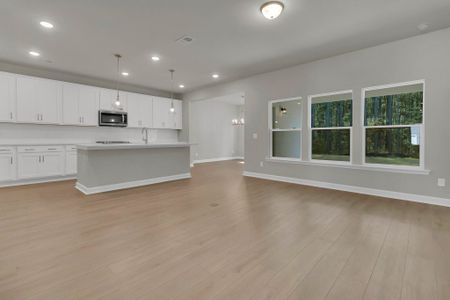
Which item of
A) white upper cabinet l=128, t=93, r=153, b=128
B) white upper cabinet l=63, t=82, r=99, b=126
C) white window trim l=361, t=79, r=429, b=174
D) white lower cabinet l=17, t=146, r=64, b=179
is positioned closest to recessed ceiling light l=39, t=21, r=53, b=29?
white upper cabinet l=63, t=82, r=99, b=126

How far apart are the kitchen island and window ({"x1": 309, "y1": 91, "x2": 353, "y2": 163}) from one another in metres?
3.35

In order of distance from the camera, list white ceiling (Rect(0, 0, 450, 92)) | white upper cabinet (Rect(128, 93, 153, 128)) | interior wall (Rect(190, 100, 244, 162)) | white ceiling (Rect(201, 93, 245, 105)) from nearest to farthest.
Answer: white ceiling (Rect(0, 0, 450, 92)), white upper cabinet (Rect(128, 93, 153, 128)), white ceiling (Rect(201, 93, 245, 105)), interior wall (Rect(190, 100, 244, 162))

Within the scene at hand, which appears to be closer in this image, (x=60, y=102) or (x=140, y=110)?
(x=60, y=102)

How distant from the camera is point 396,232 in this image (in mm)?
2520

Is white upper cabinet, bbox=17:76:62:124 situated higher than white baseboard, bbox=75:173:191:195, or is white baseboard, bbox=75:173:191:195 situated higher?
white upper cabinet, bbox=17:76:62:124

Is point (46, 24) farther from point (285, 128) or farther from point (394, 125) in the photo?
point (394, 125)

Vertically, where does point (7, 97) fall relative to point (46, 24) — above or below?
below

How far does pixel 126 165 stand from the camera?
4727 millimetres

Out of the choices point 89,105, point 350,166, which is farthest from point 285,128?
point 89,105

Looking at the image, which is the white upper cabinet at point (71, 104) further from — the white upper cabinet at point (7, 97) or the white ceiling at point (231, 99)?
the white ceiling at point (231, 99)

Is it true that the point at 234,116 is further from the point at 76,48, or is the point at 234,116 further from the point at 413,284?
the point at 413,284

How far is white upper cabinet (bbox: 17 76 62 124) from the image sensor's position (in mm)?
5047

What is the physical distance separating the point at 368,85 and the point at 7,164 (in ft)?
25.8

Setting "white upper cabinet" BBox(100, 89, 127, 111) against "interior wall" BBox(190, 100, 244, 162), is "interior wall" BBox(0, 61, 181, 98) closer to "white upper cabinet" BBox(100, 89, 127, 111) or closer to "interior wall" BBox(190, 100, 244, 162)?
"white upper cabinet" BBox(100, 89, 127, 111)
